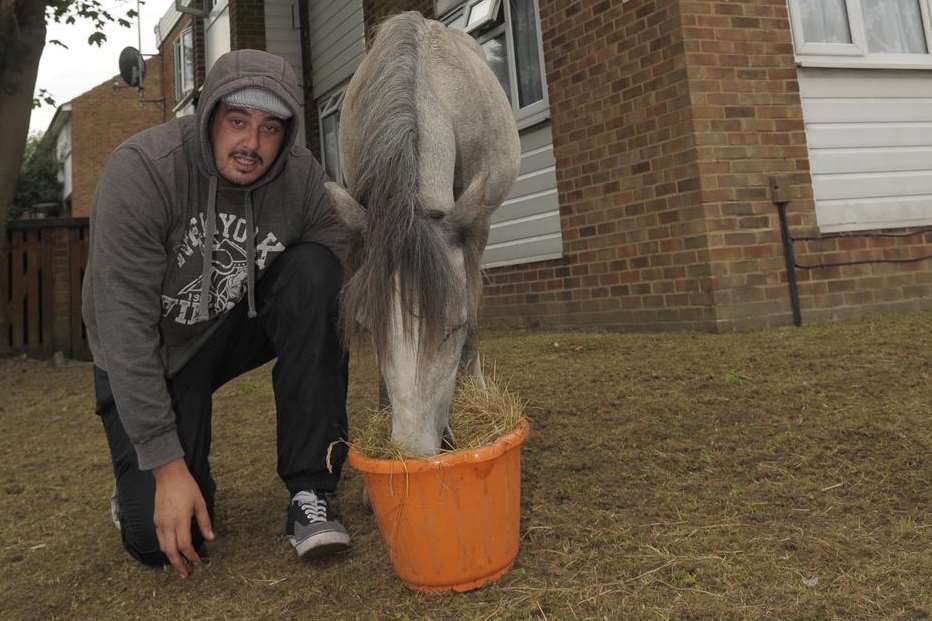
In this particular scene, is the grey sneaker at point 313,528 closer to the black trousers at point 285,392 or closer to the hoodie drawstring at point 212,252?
the black trousers at point 285,392

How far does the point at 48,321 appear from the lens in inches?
277

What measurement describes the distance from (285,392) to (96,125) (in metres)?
30.0

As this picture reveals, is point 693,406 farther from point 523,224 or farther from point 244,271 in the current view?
point 523,224

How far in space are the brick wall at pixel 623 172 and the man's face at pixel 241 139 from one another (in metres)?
3.34

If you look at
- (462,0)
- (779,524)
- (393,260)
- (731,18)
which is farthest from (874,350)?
(462,0)

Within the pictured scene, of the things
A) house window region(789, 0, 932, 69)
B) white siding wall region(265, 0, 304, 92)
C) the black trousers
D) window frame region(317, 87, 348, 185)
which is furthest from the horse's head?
white siding wall region(265, 0, 304, 92)

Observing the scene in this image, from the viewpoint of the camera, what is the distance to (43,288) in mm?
7023

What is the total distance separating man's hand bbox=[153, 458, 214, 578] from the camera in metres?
1.87

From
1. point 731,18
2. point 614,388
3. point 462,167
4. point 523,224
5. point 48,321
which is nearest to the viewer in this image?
point 462,167

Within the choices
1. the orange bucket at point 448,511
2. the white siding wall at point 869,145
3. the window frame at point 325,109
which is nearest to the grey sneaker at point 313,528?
the orange bucket at point 448,511

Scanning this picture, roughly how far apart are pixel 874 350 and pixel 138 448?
3629 millimetres

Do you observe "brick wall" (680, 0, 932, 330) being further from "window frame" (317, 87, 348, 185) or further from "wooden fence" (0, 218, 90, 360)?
"window frame" (317, 87, 348, 185)

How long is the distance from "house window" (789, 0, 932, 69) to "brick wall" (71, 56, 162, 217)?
88.1ft

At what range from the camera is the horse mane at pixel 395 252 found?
178 cm
